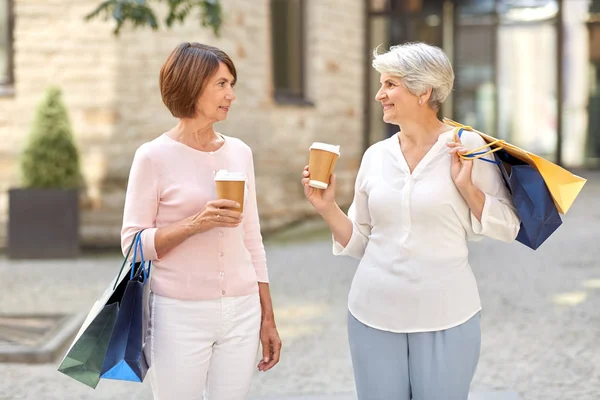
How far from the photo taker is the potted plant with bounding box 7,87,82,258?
9.50 meters

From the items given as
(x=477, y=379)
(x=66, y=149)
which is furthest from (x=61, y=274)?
(x=477, y=379)

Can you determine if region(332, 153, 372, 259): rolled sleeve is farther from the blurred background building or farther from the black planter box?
the blurred background building

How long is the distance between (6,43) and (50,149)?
2.39 m

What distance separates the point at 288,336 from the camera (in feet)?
20.0

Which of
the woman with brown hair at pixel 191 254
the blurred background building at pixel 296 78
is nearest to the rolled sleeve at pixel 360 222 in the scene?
the woman with brown hair at pixel 191 254

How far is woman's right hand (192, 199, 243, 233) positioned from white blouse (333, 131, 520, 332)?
0.48 metres

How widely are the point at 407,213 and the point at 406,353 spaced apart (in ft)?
1.35

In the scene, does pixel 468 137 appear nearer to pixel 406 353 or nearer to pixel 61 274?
pixel 406 353

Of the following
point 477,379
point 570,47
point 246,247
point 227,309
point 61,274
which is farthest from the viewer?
point 570,47

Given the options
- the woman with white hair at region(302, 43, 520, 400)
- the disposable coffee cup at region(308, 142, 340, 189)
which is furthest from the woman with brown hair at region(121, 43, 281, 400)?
the woman with white hair at region(302, 43, 520, 400)

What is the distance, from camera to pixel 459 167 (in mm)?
2646

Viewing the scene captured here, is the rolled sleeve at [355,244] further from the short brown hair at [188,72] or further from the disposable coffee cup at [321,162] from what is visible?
the short brown hair at [188,72]

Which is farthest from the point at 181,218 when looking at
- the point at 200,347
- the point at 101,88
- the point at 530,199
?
the point at 101,88

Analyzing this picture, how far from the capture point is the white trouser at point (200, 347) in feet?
8.43
